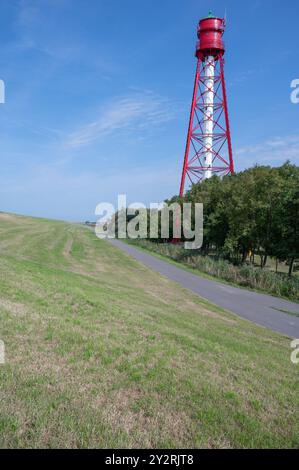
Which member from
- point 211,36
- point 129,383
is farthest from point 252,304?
point 211,36

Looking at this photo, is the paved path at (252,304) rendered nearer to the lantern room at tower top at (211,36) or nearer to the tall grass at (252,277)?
the tall grass at (252,277)

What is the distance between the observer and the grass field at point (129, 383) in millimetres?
3865

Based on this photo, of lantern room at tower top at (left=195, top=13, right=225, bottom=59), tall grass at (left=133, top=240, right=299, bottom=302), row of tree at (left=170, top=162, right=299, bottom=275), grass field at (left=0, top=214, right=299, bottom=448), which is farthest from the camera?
lantern room at tower top at (left=195, top=13, right=225, bottom=59)

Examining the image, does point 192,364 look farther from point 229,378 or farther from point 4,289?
point 4,289

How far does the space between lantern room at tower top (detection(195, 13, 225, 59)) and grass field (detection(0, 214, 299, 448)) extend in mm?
43990

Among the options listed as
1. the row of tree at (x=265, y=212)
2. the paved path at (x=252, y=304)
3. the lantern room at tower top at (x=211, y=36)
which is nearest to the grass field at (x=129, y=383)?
the paved path at (x=252, y=304)

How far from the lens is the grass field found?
3.87 m

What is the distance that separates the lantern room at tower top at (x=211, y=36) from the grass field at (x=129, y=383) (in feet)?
144

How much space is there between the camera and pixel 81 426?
3834 mm

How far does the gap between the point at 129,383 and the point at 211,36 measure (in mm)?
48026

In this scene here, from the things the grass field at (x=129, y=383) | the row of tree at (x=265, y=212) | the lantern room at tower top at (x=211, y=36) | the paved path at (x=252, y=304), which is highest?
the lantern room at tower top at (x=211, y=36)

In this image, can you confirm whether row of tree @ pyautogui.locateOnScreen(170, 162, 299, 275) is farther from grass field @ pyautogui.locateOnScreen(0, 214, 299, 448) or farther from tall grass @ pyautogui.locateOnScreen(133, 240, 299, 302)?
grass field @ pyautogui.locateOnScreen(0, 214, 299, 448)

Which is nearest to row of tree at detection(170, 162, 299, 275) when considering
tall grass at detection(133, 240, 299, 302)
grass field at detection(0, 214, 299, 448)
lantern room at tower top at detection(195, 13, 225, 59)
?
tall grass at detection(133, 240, 299, 302)
